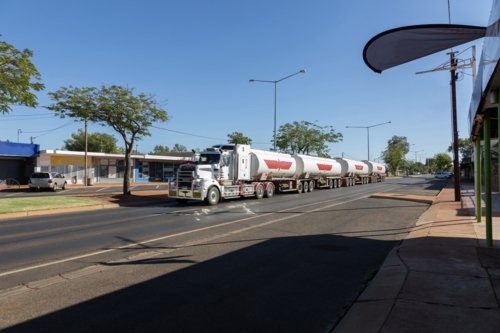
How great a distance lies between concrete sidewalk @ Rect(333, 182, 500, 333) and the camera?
3.50 metres

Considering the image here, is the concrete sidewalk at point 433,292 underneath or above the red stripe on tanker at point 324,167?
underneath

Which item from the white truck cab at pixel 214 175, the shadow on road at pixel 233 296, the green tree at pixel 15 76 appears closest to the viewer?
the shadow on road at pixel 233 296

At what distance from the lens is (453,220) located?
10.7 metres

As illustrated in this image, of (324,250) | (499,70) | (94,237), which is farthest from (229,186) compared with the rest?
(499,70)

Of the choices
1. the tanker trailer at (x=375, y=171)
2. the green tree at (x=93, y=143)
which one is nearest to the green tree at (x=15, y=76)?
the tanker trailer at (x=375, y=171)

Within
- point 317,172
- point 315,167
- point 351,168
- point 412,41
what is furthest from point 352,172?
Answer: point 412,41

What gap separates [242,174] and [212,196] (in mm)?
3417

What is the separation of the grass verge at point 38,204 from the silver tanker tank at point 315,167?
1614 centimetres

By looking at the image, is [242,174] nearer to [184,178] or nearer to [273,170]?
[273,170]

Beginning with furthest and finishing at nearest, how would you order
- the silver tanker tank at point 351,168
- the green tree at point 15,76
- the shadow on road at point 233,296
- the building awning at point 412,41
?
1. the silver tanker tank at point 351,168
2. the green tree at point 15,76
3. the building awning at point 412,41
4. the shadow on road at point 233,296

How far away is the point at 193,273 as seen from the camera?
559 centimetres

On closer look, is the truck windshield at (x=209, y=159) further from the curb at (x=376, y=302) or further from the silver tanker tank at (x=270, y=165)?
the curb at (x=376, y=302)

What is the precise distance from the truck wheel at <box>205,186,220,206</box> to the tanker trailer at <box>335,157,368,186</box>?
21.8 metres

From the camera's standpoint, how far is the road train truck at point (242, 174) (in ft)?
57.5
